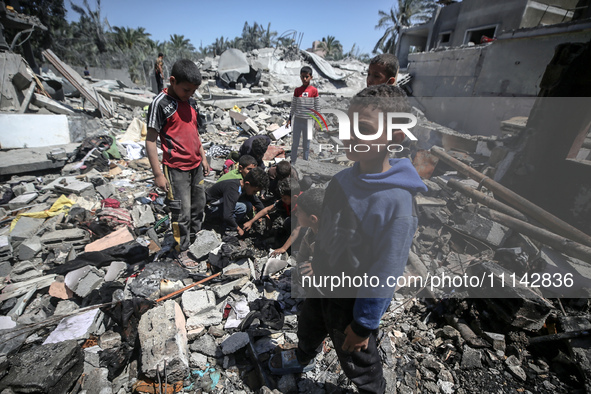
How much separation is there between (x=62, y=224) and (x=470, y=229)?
5757 millimetres

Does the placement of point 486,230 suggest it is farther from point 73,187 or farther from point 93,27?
point 93,27

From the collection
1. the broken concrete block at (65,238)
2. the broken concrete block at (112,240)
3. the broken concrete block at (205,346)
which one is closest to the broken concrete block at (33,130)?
the broken concrete block at (65,238)

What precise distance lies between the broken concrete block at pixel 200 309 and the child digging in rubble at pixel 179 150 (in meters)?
0.76

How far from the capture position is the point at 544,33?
8727mm

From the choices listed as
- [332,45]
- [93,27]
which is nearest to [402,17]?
[332,45]

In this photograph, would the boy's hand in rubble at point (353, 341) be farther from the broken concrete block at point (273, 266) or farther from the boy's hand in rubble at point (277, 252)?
the boy's hand in rubble at point (277, 252)

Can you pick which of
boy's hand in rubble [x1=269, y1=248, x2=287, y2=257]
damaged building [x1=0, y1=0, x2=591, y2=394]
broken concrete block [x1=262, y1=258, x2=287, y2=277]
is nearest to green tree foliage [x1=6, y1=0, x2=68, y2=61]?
damaged building [x1=0, y1=0, x2=591, y2=394]

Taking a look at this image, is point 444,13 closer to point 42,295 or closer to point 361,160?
point 361,160

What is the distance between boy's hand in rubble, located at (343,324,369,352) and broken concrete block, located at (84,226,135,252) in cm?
322

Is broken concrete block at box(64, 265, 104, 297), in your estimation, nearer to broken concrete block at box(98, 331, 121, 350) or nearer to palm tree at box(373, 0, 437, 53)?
broken concrete block at box(98, 331, 121, 350)

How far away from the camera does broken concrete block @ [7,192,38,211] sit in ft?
13.9

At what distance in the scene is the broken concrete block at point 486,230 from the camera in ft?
11.1

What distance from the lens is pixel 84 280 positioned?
2.74 metres

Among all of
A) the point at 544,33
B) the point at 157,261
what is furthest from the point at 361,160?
the point at 544,33
